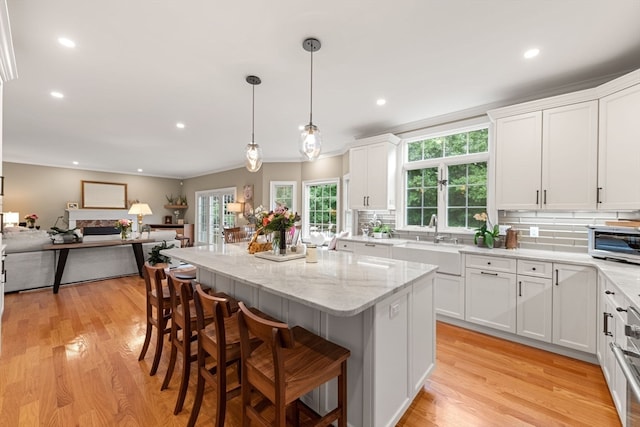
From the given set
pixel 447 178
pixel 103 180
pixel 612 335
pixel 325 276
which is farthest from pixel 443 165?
pixel 103 180

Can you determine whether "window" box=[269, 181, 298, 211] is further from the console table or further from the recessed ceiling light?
the recessed ceiling light

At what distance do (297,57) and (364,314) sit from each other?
7.14 ft

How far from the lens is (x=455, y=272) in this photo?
9.96 ft

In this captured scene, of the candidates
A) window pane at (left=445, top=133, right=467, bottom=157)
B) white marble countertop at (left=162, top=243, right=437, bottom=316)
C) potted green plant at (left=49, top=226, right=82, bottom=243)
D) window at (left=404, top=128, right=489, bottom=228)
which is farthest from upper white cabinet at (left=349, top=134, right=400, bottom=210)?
potted green plant at (left=49, top=226, right=82, bottom=243)

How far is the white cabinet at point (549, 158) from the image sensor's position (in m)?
2.54

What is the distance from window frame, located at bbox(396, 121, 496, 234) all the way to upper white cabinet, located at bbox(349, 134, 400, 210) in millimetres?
166

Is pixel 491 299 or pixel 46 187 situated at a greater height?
pixel 46 187

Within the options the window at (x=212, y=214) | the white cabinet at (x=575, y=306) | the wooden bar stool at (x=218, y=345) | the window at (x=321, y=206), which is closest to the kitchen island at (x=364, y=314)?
the wooden bar stool at (x=218, y=345)

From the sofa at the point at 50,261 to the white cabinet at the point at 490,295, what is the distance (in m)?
5.66

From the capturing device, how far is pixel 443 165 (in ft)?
12.2

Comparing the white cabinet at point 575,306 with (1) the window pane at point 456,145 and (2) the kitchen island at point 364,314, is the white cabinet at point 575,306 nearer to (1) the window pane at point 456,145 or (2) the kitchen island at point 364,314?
(2) the kitchen island at point 364,314

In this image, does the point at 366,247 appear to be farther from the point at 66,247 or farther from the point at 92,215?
the point at 92,215

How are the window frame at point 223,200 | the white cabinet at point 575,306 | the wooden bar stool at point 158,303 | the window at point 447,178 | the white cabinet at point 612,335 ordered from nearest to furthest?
1. the white cabinet at point 612,335
2. the wooden bar stool at point 158,303
3. the white cabinet at point 575,306
4. the window at point 447,178
5. the window frame at point 223,200

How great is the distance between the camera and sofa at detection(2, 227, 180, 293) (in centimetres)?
413
